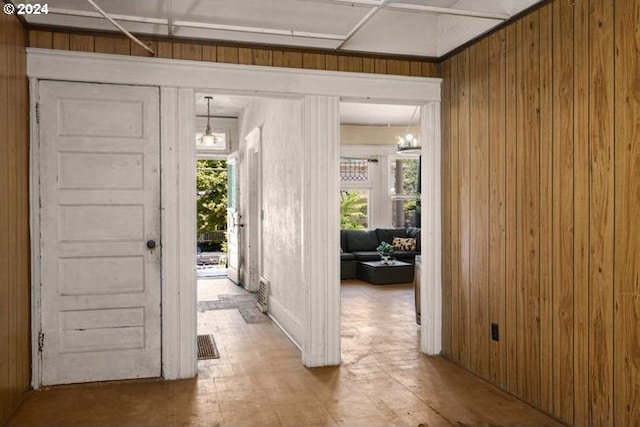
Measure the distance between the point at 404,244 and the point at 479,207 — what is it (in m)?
5.37

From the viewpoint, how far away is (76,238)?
3.57 metres

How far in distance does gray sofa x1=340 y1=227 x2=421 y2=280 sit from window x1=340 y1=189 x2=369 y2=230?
774 mm

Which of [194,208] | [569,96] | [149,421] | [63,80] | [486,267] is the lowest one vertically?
[149,421]

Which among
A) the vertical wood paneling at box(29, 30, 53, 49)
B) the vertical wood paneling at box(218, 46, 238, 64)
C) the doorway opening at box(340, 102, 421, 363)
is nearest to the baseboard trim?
the doorway opening at box(340, 102, 421, 363)

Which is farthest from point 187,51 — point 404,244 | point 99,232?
point 404,244

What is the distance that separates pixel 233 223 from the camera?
27.5ft

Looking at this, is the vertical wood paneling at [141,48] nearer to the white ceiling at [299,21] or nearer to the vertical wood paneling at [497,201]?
the white ceiling at [299,21]

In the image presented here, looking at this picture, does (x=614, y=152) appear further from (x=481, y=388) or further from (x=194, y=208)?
(x=194, y=208)

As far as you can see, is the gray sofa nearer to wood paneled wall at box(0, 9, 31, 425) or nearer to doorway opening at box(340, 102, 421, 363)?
doorway opening at box(340, 102, 421, 363)

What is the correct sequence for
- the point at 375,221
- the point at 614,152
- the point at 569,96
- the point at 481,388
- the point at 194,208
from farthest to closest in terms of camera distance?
the point at 375,221 < the point at 194,208 < the point at 481,388 < the point at 569,96 < the point at 614,152

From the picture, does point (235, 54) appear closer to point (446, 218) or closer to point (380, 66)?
point (380, 66)

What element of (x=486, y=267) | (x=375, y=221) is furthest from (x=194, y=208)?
(x=375, y=221)

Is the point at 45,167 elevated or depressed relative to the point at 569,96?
depressed

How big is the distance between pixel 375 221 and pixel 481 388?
6665 mm
